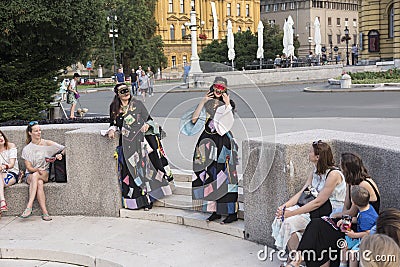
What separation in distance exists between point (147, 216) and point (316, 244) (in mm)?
3690

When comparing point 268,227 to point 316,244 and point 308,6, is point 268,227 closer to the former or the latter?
point 316,244

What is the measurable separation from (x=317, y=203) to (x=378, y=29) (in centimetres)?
4816

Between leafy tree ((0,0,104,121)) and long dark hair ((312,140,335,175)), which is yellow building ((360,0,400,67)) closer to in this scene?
leafy tree ((0,0,104,121))

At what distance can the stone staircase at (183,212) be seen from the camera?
25.9 ft

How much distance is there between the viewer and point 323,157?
248 inches

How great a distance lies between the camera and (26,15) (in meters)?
12.3

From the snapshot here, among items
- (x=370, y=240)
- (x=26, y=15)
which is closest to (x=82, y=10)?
(x=26, y=15)

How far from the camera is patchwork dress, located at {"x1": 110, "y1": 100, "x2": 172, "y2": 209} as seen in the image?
8602mm

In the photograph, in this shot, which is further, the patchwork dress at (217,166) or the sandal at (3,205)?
the sandal at (3,205)

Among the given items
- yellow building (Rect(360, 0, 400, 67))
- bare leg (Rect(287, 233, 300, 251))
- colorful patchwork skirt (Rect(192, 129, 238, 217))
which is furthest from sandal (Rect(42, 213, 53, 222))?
yellow building (Rect(360, 0, 400, 67))

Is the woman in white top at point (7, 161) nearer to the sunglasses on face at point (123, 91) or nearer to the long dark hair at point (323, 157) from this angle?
the sunglasses on face at point (123, 91)

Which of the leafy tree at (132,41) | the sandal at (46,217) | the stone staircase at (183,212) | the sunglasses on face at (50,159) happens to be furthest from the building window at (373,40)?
the sandal at (46,217)

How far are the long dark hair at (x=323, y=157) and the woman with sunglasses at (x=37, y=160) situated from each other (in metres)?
4.58

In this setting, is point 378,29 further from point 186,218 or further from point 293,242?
point 293,242
